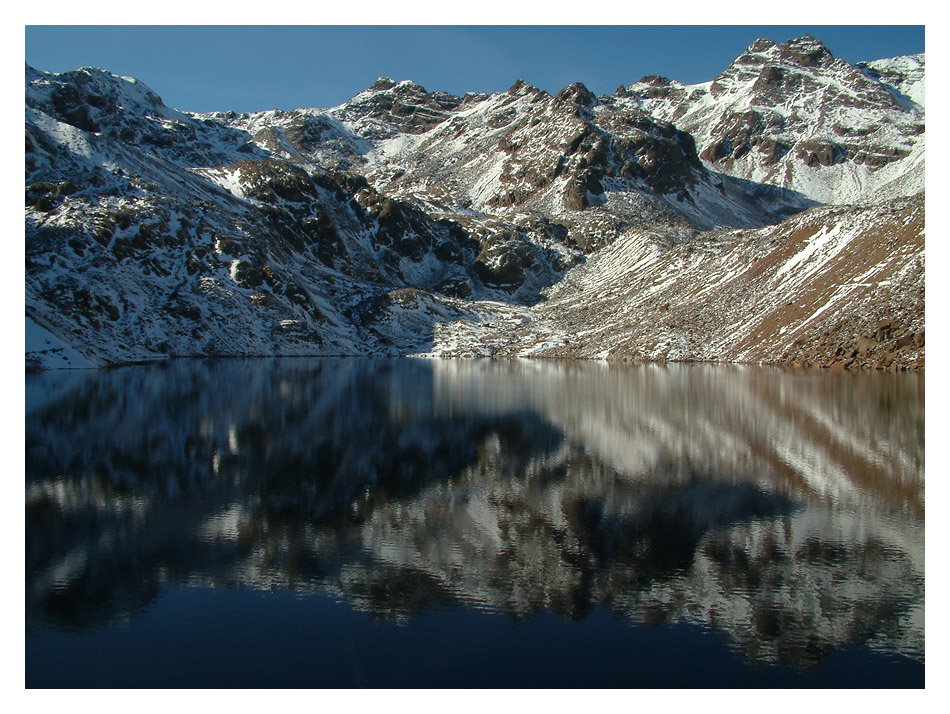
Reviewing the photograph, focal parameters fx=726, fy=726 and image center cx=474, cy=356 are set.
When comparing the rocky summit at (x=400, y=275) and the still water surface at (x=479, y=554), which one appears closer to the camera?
the still water surface at (x=479, y=554)

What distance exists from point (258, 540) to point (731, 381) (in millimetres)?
53919

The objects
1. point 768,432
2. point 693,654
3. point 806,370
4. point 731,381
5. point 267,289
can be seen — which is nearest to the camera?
point 693,654

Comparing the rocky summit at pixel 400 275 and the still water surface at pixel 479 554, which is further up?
the rocky summit at pixel 400 275

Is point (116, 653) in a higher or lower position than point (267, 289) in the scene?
lower

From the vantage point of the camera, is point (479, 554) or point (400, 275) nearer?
point (479, 554)

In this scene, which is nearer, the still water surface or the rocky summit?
the still water surface

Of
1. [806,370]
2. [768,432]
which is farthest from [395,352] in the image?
[768,432]

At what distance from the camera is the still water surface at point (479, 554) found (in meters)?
13.8

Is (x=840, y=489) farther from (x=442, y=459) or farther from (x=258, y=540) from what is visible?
(x=258, y=540)

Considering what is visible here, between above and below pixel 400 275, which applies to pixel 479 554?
below

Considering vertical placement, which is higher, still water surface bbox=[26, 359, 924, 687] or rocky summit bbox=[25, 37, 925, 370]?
rocky summit bbox=[25, 37, 925, 370]

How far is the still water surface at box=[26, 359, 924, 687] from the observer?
13836 millimetres

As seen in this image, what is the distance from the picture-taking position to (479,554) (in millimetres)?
19188

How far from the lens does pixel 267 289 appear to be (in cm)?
13312
